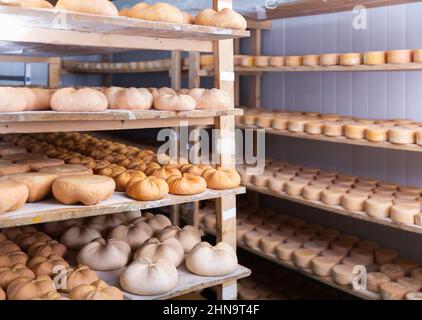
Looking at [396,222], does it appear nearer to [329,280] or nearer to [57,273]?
[329,280]

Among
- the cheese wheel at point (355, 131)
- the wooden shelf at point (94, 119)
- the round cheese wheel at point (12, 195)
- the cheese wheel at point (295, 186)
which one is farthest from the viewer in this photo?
the cheese wheel at point (295, 186)

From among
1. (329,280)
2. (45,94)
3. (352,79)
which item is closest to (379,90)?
(352,79)

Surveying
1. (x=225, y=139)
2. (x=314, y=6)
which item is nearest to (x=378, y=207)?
(x=225, y=139)

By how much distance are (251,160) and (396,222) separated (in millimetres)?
1570

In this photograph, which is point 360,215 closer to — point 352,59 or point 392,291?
point 392,291

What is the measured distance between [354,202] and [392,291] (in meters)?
0.56

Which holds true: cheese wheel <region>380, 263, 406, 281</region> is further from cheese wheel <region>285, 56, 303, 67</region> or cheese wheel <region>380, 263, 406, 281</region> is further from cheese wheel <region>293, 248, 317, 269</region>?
cheese wheel <region>285, 56, 303, 67</region>

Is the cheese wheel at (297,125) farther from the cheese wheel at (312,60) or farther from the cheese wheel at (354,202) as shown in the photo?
the cheese wheel at (354,202)

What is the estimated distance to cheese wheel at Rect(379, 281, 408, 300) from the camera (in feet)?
8.64

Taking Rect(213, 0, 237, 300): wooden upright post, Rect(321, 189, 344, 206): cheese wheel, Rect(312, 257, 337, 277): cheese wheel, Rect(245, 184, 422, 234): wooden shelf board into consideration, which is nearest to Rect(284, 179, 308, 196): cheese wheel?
Rect(245, 184, 422, 234): wooden shelf board

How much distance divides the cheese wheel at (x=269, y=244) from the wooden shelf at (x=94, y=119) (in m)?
1.34

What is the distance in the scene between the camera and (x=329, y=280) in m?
3.01

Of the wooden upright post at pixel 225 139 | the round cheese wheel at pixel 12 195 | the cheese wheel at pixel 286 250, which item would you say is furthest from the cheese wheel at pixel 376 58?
the round cheese wheel at pixel 12 195

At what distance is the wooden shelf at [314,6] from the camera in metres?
3.10
